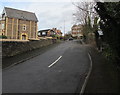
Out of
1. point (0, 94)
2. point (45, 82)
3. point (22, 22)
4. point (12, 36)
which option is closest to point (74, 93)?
point (45, 82)

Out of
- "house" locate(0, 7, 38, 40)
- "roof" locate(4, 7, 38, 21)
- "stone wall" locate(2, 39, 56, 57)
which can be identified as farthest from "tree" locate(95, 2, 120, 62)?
"roof" locate(4, 7, 38, 21)

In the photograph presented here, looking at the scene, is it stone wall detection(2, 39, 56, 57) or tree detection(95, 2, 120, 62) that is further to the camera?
stone wall detection(2, 39, 56, 57)

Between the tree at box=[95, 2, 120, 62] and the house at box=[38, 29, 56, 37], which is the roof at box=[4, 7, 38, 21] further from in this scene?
the tree at box=[95, 2, 120, 62]

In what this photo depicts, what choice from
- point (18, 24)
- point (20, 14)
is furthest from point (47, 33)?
point (18, 24)

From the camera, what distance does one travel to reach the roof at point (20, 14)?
3735cm

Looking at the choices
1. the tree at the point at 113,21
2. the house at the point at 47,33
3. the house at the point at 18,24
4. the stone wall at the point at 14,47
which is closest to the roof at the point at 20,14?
the house at the point at 18,24

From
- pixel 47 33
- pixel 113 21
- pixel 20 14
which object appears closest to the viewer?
pixel 113 21

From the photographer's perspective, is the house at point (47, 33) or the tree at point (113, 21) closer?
the tree at point (113, 21)

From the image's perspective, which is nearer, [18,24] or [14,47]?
[14,47]

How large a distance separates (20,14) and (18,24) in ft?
13.1

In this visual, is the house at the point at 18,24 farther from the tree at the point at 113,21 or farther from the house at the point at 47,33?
the tree at the point at 113,21

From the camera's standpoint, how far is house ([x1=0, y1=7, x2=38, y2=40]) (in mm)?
36312

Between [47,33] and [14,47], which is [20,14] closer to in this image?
[47,33]

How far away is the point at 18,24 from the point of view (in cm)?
3878
